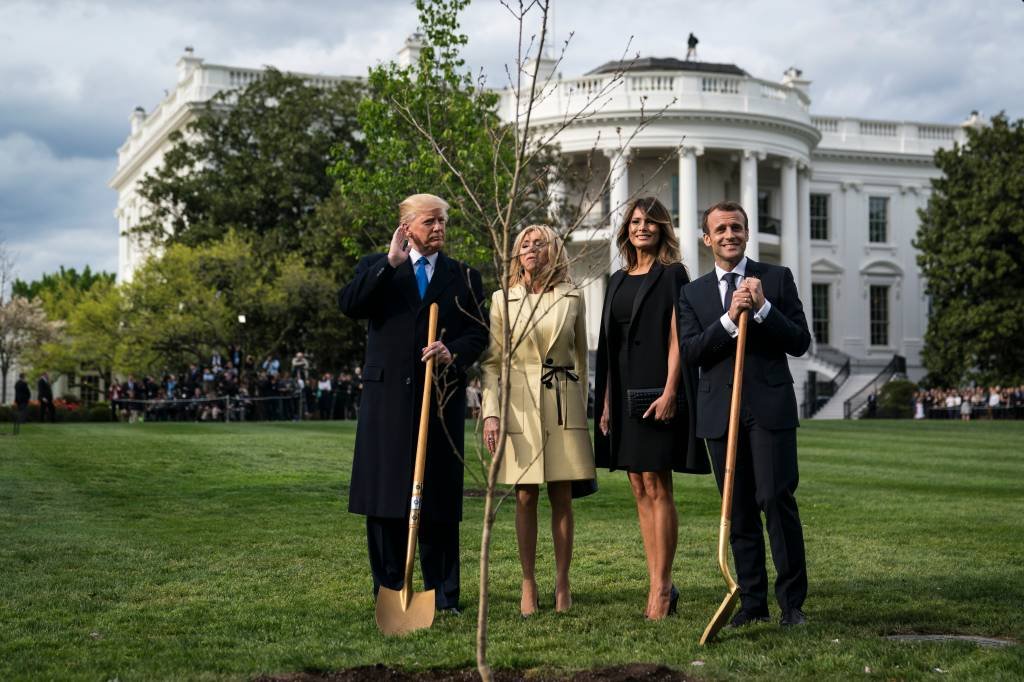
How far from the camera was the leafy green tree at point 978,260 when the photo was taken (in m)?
49.6

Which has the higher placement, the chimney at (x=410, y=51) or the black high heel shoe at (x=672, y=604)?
the chimney at (x=410, y=51)

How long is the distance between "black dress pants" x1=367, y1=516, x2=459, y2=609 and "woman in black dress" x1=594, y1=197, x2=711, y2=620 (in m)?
1.02

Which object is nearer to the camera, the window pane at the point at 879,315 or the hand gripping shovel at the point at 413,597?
the hand gripping shovel at the point at 413,597

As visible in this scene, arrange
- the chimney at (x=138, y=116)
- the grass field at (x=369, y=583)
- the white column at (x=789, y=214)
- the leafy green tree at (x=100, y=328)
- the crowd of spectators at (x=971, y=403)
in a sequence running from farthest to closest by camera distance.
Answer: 1. the chimney at (x=138, y=116)
2. the white column at (x=789, y=214)
3. the crowd of spectators at (x=971, y=403)
4. the leafy green tree at (x=100, y=328)
5. the grass field at (x=369, y=583)

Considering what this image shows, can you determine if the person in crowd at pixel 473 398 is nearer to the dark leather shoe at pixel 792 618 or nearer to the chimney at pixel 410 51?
the chimney at pixel 410 51

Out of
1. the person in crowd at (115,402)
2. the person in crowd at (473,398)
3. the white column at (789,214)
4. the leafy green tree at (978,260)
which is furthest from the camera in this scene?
the white column at (789,214)

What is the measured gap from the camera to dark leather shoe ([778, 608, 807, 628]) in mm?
6918

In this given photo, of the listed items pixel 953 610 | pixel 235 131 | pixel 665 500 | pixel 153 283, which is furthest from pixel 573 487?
pixel 235 131

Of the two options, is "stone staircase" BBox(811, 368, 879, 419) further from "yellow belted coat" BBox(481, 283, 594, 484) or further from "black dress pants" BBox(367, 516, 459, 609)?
"black dress pants" BBox(367, 516, 459, 609)

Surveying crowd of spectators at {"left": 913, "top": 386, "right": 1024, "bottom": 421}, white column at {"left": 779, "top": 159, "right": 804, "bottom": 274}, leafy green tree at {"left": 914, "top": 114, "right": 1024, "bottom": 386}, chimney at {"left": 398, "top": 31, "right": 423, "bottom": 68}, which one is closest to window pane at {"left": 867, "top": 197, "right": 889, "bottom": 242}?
white column at {"left": 779, "top": 159, "right": 804, "bottom": 274}

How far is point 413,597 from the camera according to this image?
7.05m

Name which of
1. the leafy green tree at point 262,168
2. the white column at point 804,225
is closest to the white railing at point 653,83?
the white column at point 804,225

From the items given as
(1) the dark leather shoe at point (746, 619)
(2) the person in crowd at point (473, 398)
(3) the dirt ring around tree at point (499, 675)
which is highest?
(2) the person in crowd at point (473, 398)

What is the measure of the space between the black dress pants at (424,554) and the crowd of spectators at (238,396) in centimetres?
2943
